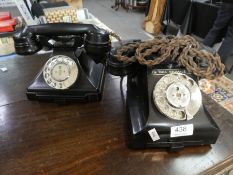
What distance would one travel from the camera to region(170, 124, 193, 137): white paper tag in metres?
0.46

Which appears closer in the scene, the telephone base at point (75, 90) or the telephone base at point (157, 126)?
the telephone base at point (157, 126)

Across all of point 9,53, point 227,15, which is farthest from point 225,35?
point 9,53

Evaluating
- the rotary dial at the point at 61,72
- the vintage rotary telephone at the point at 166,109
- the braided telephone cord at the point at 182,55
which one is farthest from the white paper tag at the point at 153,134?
the rotary dial at the point at 61,72

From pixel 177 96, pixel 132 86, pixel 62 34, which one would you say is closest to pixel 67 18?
pixel 62 34

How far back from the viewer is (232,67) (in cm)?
227

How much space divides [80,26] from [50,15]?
2.17 ft

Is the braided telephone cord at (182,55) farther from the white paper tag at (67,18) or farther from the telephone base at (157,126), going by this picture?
the white paper tag at (67,18)

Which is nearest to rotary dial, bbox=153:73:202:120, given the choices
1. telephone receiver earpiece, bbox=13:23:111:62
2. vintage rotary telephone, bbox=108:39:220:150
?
vintage rotary telephone, bbox=108:39:220:150

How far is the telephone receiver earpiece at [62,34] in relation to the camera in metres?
0.57

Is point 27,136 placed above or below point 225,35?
above

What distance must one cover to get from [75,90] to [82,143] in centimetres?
16

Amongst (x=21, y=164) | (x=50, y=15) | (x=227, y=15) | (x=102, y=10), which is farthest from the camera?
(x=102, y=10)

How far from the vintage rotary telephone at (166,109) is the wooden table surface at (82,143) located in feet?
0.11

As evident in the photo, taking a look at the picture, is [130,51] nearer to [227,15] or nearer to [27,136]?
[27,136]
